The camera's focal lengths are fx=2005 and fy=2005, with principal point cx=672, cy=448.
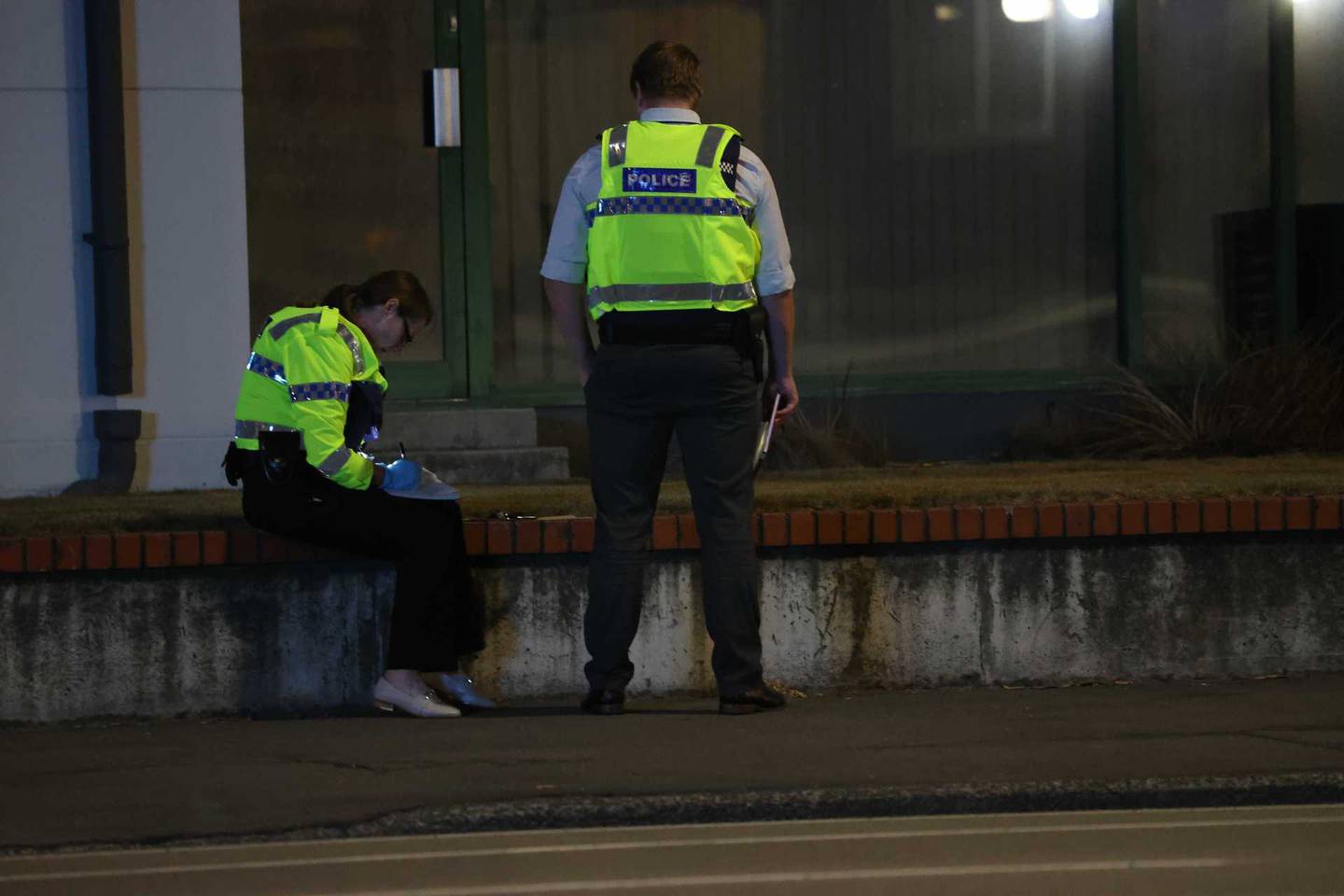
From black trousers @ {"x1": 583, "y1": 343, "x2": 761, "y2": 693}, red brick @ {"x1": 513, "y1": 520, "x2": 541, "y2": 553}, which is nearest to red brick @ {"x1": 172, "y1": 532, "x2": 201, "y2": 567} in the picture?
red brick @ {"x1": 513, "y1": 520, "x2": 541, "y2": 553}

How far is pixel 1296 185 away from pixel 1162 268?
2.76ft

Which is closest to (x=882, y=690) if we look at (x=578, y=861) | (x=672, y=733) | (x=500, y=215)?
(x=672, y=733)

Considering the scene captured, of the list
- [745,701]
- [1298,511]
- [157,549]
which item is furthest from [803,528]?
[157,549]

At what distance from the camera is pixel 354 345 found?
20.8ft

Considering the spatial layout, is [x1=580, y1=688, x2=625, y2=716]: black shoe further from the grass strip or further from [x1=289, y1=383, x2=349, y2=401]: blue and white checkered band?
[x1=289, y1=383, x2=349, y2=401]: blue and white checkered band

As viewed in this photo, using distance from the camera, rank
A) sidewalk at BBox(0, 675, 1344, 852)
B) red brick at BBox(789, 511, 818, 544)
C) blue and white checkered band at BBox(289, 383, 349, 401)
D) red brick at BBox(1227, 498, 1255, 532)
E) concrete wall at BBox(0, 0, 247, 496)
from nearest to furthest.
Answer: sidewalk at BBox(0, 675, 1344, 852) → blue and white checkered band at BBox(289, 383, 349, 401) → red brick at BBox(789, 511, 818, 544) → red brick at BBox(1227, 498, 1255, 532) → concrete wall at BBox(0, 0, 247, 496)

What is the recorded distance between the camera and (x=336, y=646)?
22.2 ft

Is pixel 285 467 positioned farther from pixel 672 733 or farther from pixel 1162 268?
pixel 1162 268

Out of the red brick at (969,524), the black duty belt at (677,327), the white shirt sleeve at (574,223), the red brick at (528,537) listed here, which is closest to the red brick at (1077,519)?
the red brick at (969,524)

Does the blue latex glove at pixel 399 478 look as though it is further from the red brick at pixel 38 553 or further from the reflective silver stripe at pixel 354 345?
the red brick at pixel 38 553

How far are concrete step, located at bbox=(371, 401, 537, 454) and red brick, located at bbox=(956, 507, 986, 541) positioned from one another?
298cm

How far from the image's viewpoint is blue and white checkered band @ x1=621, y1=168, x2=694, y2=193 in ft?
19.5

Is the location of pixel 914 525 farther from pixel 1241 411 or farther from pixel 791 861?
pixel 1241 411

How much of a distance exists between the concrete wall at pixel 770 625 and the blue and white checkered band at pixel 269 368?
0.75 m
